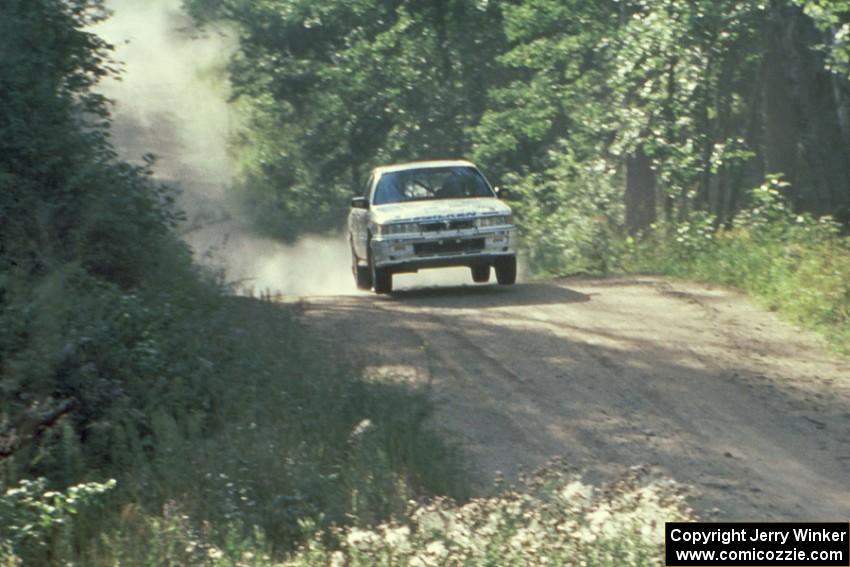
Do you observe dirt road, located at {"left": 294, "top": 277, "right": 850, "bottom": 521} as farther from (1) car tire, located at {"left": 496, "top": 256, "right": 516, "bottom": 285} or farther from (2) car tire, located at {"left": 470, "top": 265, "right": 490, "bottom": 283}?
(2) car tire, located at {"left": 470, "top": 265, "right": 490, "bottom": 283}

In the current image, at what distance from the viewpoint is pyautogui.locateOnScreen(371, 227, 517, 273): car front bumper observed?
18.8 m

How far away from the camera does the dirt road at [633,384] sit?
9.83 m

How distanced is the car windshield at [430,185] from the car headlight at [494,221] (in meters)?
1.08

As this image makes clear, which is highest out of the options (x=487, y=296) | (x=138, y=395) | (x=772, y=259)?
(x=772, y=259)

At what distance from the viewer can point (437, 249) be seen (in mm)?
18797

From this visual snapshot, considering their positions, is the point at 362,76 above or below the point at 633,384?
above

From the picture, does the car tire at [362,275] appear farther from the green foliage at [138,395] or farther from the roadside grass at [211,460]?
the roadside grass at [211,460]

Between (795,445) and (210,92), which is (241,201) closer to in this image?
(210,92)

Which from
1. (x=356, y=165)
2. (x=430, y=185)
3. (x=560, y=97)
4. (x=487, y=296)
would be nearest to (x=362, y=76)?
(x=356, y=165)

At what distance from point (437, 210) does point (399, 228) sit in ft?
1.82

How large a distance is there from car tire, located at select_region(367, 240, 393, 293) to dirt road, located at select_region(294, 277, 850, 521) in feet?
2.45

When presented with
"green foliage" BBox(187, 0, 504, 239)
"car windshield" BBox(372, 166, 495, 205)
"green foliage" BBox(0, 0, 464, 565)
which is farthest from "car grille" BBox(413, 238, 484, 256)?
"green foliage" BBox(187, 0, 504, 239)

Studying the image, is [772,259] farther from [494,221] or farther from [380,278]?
[380,278]

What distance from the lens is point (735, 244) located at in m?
Answer: 20.5
